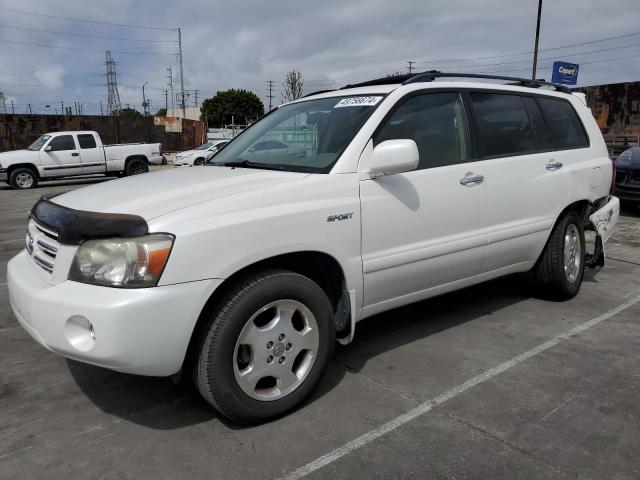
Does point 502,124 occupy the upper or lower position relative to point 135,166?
upper

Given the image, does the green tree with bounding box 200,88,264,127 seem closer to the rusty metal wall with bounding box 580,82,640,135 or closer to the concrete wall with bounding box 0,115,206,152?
the concrete wall with bounding box 0,115,206,152

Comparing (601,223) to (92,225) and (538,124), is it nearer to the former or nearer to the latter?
(538,124)

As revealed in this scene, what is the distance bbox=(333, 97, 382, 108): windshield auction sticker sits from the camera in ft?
11.1

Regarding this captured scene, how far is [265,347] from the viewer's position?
2734 mm

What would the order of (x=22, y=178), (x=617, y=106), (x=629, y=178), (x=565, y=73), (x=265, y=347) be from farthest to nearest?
1. (x=617, y=106)
2. (x=565, y=73)
3. (x=22, y=178)
4. (x=629, y=178)
5. (x=265, y=347)

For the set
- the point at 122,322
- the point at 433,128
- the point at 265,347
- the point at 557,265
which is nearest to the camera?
the point at 122,322

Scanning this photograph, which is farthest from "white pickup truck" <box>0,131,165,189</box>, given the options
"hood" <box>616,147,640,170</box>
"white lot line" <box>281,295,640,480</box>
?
"white lot line" <box>281,295,640,480</box>

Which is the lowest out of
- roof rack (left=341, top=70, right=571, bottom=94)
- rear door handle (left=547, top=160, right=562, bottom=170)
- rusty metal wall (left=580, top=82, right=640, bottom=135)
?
rear door handle (left=547, top=160, right=562, bottom=170)

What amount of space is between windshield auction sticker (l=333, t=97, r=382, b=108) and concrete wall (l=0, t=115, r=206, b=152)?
30.0 metres

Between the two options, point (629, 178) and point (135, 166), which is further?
point (135, 166)

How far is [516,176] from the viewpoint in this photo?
3971mm

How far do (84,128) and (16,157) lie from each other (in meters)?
14.9

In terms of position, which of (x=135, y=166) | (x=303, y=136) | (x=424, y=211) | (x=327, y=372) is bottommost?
(x=327, y=372)

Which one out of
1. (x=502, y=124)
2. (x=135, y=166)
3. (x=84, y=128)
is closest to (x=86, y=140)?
(x=135, y=166)
